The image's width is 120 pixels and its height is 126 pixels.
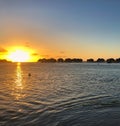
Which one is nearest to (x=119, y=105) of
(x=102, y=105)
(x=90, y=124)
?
(x=102, y=105)

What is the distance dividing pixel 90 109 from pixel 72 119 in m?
3.96

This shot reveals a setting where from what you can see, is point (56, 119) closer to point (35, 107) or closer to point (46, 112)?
point (46, 112)

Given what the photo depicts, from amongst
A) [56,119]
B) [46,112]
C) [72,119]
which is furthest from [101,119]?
[46,112]

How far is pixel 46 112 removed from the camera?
2139cm

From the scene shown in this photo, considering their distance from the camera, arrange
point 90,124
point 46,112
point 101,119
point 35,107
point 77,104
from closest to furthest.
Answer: point 90,124
point 101,119
point 46,112
point 35,107
point 77,104

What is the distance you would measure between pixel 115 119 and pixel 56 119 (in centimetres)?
469

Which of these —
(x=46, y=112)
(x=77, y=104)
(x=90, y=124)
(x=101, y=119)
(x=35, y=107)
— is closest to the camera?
(x=90, y=124)

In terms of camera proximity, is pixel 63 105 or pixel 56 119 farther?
pixel 63 105

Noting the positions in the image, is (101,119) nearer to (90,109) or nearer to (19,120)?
(90,109)

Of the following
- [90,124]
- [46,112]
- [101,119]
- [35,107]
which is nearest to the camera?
[90,124]

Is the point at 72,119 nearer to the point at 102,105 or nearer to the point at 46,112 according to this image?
the point at 46,112

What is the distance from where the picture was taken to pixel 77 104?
2539cm

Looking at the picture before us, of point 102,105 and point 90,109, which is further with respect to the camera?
point 102,105

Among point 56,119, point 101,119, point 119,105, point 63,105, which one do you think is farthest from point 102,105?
point 56,119
